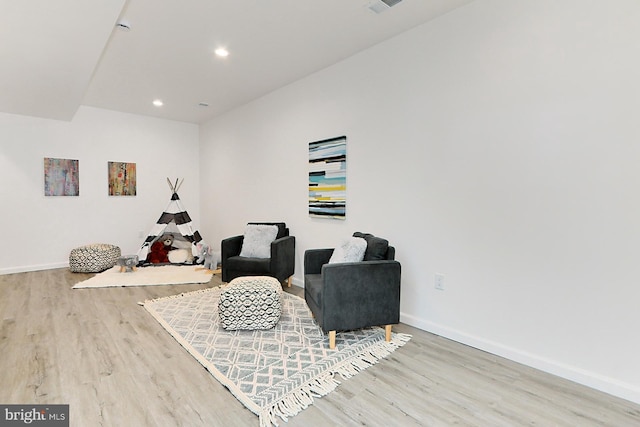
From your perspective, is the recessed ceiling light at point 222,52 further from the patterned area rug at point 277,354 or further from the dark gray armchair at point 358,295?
the patterned area rug at point 277,354

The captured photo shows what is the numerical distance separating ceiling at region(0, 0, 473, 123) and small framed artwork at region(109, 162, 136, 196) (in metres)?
1.35

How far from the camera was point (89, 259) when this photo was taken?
4.95 m

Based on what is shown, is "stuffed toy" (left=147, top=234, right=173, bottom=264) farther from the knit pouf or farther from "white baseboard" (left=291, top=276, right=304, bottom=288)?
"white baseboard" (left=291, top=276, right=304, bottom=288)

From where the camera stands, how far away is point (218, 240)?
6141 mm

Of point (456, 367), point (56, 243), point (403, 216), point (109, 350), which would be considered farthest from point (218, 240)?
point (456, 367)

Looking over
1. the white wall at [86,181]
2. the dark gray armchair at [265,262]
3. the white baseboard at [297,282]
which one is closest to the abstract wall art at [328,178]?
the dark gray armchair at [265,262]

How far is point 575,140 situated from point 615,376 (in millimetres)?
1498

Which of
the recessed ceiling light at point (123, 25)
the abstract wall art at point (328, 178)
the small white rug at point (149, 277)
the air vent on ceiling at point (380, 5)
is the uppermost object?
the air vent on ceiling at point (380, 5)

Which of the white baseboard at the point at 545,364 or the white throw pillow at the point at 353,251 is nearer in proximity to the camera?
the white baseboard at the point at 545,364

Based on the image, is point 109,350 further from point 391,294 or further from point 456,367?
point 456,367

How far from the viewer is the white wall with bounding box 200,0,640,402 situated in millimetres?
1976

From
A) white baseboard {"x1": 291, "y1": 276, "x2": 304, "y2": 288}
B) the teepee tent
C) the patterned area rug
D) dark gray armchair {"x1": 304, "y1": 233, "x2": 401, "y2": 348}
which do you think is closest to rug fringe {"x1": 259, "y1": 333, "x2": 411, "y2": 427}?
the patterned area rug

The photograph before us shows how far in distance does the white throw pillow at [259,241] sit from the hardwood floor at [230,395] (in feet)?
5.06

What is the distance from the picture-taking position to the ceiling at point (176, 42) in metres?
2.47
